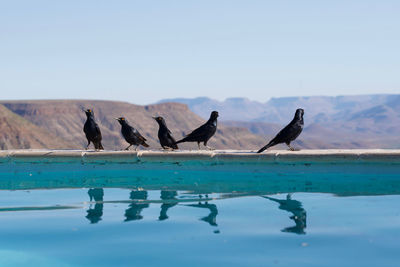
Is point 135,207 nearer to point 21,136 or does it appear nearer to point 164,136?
point 164,136

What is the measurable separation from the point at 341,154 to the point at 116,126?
15557cm

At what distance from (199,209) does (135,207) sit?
3.36 ft

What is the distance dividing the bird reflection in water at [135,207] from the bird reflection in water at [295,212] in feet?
6.92

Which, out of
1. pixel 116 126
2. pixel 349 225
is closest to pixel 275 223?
pixel 349 225

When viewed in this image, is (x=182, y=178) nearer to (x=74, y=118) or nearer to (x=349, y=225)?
(x=349, y=225)

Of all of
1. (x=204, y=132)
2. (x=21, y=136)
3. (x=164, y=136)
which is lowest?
(x=21, y=136)

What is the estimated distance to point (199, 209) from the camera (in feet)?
29.0

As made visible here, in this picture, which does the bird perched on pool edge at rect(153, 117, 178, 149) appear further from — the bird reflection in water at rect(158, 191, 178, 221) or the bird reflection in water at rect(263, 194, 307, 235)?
the bird reflection in water at rect(263, 194, 307, 235)

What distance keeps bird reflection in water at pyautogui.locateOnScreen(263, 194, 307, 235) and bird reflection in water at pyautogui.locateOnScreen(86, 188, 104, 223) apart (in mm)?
2694

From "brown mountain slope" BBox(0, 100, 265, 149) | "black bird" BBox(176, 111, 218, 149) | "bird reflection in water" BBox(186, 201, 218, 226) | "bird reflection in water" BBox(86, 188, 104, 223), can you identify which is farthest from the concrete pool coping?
"brown mountain slope" BBox(0, 100, 265, 149)

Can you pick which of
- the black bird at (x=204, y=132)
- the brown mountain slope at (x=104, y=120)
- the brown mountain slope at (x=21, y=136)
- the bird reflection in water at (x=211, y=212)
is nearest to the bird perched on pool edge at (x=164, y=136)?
the black bird at (x=204, y=132)

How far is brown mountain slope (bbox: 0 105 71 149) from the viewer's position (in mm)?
105625

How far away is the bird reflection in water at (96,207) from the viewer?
27.2 feet

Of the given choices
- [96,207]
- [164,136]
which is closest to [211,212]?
[96,207]
